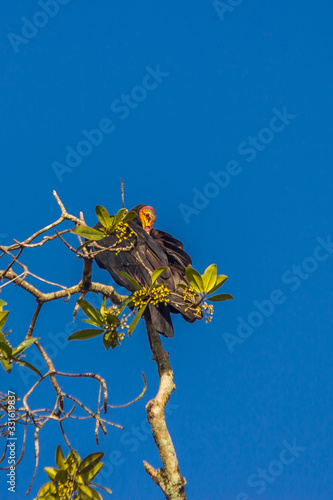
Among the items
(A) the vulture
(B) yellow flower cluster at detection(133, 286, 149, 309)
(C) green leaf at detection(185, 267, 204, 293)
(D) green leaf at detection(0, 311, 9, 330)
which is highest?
(A) the vulture

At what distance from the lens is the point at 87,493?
3.34 meters

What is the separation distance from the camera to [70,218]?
11.2 feet

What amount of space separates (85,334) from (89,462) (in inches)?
24.5

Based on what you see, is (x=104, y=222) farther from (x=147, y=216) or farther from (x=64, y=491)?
(x=147, y=216)

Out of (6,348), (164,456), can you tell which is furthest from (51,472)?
(6,348)

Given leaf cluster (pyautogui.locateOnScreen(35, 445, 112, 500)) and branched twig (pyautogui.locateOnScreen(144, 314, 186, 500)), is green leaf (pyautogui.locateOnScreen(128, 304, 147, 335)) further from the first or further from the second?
leaf cluster (pyautogui.locateOnScreen(35, 445, 112, 500))

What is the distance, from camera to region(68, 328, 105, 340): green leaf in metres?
3.32

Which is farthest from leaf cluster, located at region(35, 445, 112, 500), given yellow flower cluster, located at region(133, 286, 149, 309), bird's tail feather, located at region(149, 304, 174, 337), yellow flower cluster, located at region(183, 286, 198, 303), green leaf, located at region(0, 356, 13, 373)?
bird's tail feather, located at region(149, 304, 174, 337)

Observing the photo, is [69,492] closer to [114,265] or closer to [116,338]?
[116,338]

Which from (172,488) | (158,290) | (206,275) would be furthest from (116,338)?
(172,488)

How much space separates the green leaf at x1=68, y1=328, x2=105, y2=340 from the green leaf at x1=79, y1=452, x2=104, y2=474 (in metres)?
0.57

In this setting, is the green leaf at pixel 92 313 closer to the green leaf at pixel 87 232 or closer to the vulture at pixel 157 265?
the green leaf at pixel 87 232

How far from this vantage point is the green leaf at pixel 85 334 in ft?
10.9

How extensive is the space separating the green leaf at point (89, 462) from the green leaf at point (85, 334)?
0.57 metres
